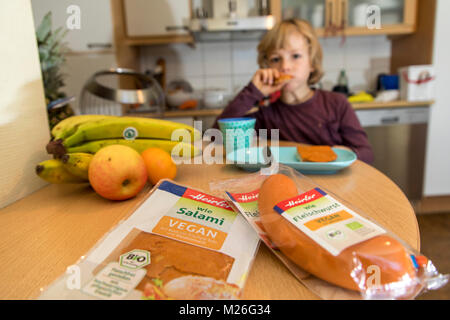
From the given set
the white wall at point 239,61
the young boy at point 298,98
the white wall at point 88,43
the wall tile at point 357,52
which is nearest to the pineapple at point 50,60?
the young boy at point 298,98

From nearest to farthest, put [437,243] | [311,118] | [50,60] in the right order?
[50,60], [311,118], [437,243]

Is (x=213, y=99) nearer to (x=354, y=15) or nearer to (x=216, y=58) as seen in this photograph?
(x=216, y=58)

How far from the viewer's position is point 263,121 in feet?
4.77

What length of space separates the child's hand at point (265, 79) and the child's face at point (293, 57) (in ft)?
0.21

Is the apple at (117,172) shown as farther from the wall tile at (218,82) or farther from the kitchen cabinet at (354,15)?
the wall tile at (218,82)

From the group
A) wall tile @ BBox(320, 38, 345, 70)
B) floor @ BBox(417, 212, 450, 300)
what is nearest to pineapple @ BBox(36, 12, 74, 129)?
floor @ BBox(417, 212, 450, 300)

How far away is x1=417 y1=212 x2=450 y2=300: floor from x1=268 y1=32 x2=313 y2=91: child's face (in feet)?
3.07

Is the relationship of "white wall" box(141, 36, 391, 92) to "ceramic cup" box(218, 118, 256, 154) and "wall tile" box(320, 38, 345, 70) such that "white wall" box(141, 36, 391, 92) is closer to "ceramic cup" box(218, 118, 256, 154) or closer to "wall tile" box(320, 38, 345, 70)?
"wall tile" box(320, 38, 345, 70)

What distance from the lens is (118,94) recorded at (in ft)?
4.46

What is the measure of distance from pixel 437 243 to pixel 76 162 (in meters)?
1.96

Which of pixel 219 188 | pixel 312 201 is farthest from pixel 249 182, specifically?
pixel 312 201

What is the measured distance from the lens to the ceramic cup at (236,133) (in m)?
0.75

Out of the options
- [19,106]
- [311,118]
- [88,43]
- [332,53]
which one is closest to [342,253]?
[19,106]

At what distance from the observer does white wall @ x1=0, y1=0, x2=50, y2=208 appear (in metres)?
0.58
